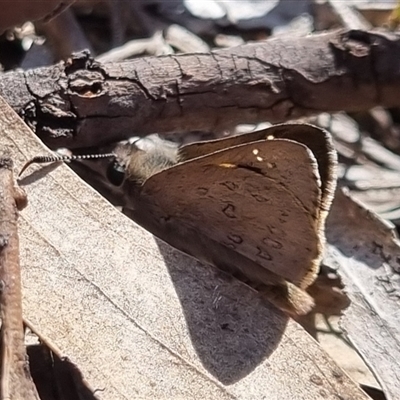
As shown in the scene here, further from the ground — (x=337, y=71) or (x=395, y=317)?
(x=337, y=71)

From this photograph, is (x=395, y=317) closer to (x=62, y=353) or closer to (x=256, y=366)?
(x=256, y=366)

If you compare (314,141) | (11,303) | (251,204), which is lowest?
(251,204)

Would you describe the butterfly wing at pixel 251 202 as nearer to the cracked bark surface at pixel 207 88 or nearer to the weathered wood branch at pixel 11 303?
the cracked bark surface at pixel 207 88

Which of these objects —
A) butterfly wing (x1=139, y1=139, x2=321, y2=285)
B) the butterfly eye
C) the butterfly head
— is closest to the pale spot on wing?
butterfly wing (x1=139, y1=139, x2=321, y2=285)

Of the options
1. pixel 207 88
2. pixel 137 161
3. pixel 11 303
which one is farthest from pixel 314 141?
pixel 11 303

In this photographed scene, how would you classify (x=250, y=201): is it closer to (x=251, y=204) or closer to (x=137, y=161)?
(x=251, y=204)

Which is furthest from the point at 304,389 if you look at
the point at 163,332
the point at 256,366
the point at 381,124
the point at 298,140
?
the point at 381,124

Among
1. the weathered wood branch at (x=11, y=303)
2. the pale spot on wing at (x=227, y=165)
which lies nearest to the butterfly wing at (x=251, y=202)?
the pale spot on wing at (x=227, y=165)
